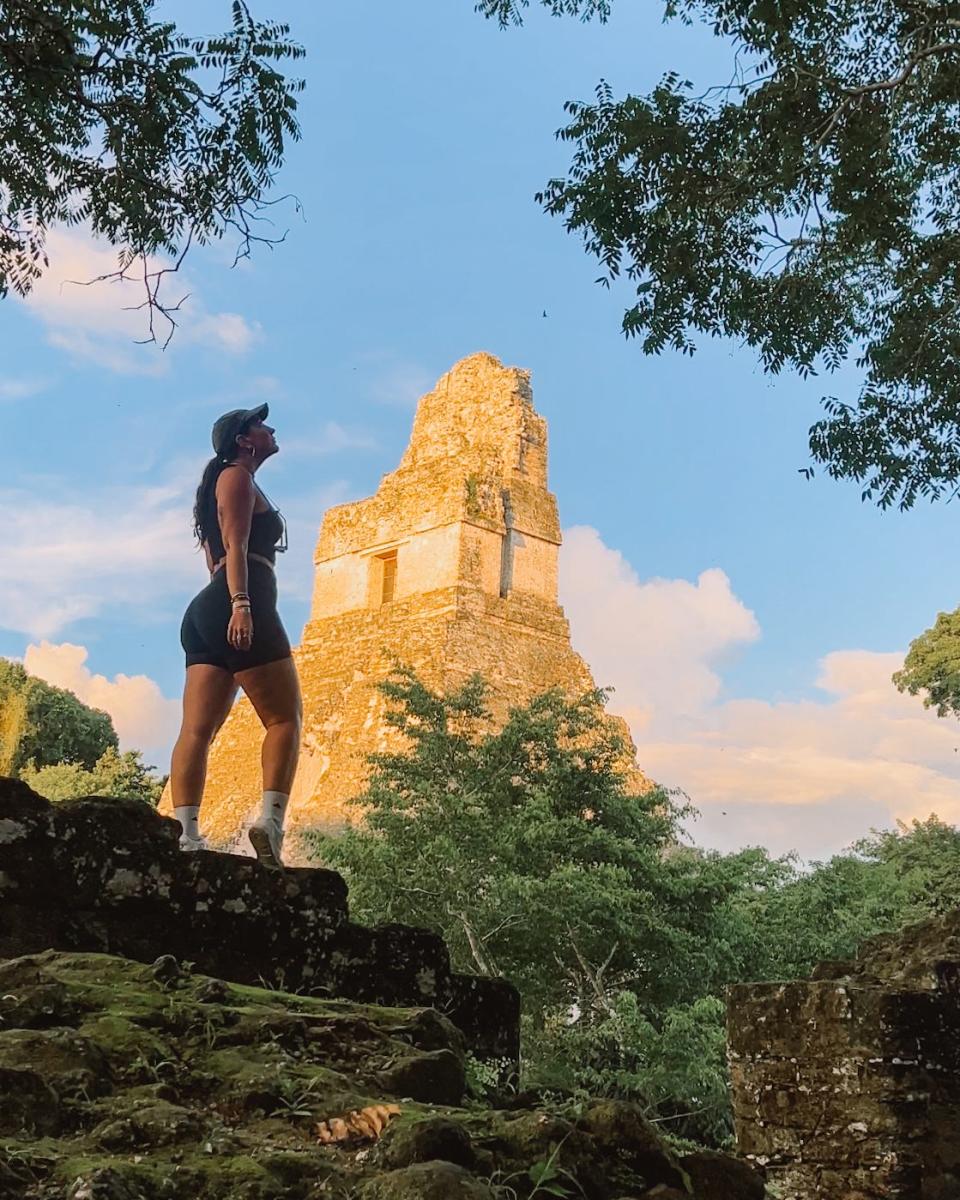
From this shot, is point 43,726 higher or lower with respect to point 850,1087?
higher

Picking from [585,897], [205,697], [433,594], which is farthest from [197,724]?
[433,594]

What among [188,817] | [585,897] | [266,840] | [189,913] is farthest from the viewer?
[585,897]

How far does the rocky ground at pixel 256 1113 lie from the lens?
187cm

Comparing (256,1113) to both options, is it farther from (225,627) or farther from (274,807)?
(225,627)

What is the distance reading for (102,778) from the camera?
29797 mm

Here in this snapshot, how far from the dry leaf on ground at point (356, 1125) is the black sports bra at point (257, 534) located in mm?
2812

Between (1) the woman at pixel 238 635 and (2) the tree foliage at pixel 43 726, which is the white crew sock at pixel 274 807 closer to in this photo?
(1) the woman at pixel 238 635

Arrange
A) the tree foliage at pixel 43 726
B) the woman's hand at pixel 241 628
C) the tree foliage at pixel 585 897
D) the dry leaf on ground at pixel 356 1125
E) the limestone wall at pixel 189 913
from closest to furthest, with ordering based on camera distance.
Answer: the dry leaf on ground at pixel 356 1125 < the limestone wall at pixel 189 913 < the woman's hand at pixel 241 628 < the tree foliage at pixel 585 897 < the tree foliage at pixel 43 726

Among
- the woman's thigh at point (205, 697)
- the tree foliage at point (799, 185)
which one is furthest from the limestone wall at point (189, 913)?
the tree foliage at point (799, 185)

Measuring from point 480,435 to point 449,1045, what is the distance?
22.4 metres

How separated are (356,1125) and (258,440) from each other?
3.06 metres

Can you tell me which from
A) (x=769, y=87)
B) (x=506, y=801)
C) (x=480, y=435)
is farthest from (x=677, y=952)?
(x=480, y=435)

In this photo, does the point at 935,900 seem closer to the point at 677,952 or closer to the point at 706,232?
the point at 677,952

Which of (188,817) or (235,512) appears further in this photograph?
(235,512)
